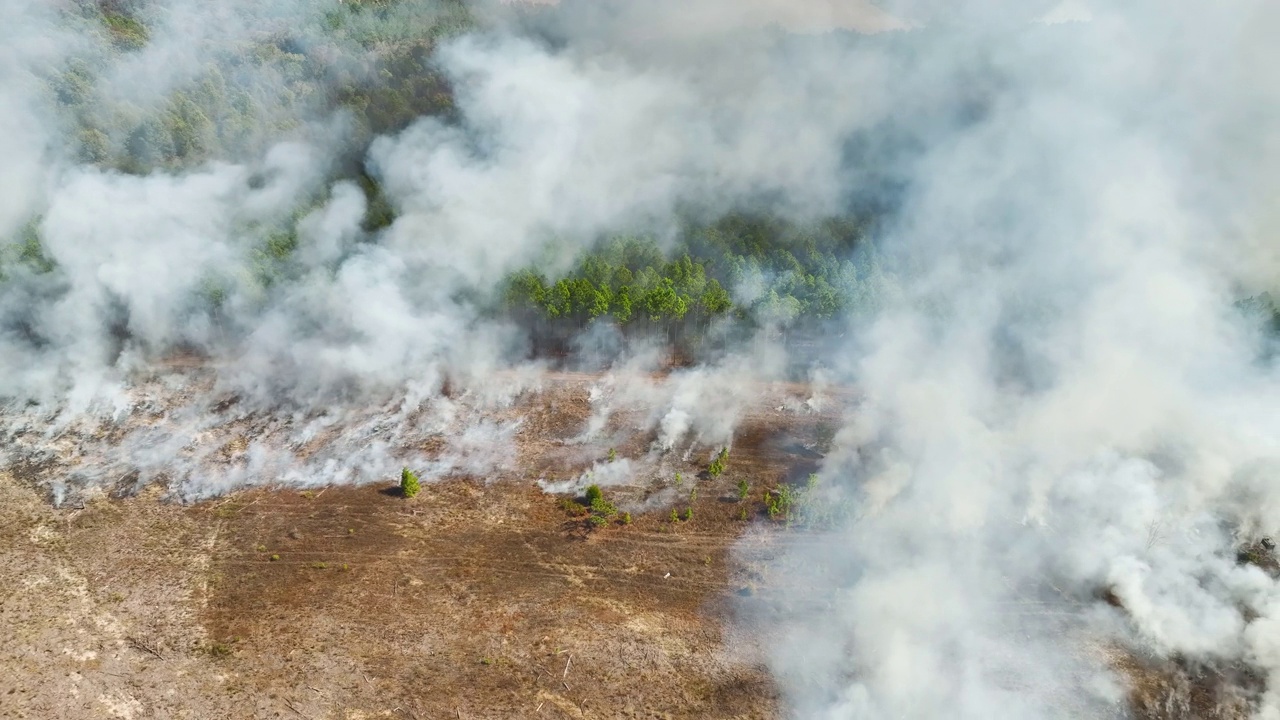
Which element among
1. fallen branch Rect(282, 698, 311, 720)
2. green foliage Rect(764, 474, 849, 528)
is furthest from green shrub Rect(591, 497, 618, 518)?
fallen branch Rect(282, 698, 311, 720)

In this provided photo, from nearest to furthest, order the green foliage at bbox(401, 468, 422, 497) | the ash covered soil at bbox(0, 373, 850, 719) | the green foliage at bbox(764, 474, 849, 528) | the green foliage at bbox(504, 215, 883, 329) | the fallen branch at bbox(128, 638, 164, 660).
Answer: the ash covered soil at bbox(0, 373, 850, 719), the fallen branch at bbox(128, 638, 164, 660), the green foliage at bbox(764, 474, 849, 528), the green foliage at bbox(401, 468, 422, 497), the green foliage at bbox(504, 215, 883, 329)

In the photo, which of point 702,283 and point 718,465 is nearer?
point 718,465

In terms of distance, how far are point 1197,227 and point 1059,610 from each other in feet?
67.1

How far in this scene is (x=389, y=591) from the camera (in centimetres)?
1934

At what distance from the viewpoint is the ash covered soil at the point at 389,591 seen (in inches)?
646

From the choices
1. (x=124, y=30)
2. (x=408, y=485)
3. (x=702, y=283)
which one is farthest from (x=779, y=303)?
(x=124, y=30)

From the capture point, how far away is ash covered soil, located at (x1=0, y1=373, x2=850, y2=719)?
16.4 meters

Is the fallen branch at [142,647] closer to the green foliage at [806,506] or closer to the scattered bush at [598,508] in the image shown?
the scattered bush at [598,508]

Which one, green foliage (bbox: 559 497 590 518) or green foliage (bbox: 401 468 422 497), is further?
green foliage (bbox: 401 468 422 497)

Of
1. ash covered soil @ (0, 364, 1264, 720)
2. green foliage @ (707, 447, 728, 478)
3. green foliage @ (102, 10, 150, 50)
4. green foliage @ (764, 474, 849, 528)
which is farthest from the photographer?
green foliage @ (102, 10, 150, 50)

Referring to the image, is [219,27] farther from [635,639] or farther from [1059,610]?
[1059,610]

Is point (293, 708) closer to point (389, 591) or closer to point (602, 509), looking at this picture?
point (389, 591)

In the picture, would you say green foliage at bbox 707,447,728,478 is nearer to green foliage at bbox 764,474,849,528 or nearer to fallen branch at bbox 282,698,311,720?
green foliage at bbox 764,474,849,528

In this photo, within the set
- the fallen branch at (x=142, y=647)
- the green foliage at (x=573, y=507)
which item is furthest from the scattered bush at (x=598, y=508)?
the fallen branch at (x=142, y=647)
